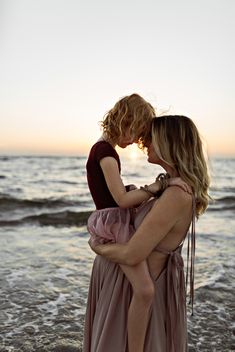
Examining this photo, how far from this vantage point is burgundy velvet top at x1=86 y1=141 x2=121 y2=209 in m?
2.71

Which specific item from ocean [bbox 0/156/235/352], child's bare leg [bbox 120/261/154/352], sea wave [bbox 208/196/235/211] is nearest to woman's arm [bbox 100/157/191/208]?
child's bare leg [bbox 120/261/154/352]

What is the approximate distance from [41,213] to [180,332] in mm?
11072

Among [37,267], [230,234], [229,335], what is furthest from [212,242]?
[229,335]

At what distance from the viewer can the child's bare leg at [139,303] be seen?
248 centimetres

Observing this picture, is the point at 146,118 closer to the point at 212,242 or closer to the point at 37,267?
the point at 37,267

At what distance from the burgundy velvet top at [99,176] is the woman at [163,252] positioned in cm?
26

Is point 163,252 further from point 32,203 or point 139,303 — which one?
point 32,203

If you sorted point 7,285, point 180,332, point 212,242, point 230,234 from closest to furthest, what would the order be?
point 180,332 → point 7,285 → point 212,242 → point 230,234

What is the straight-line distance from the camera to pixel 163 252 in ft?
8.34

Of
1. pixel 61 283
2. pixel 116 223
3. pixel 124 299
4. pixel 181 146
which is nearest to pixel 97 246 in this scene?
pixel 116 223

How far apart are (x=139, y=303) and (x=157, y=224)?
1.66 ft

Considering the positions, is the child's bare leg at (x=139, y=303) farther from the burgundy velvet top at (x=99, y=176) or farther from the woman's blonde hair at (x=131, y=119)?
the woman's blonde hair at (x=131, y=119)

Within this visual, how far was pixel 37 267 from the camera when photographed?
7078mm

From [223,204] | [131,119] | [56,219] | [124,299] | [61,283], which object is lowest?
[223,204]
